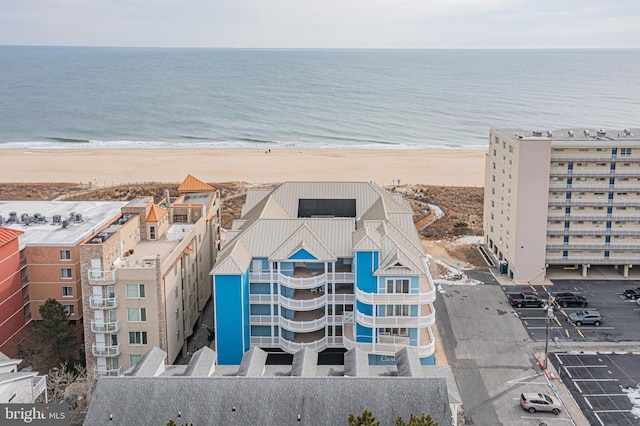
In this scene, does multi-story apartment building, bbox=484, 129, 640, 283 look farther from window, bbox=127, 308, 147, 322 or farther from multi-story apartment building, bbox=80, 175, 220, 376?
window, bbox=127, 308, 147, 322

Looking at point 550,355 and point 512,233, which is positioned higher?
point 512,233

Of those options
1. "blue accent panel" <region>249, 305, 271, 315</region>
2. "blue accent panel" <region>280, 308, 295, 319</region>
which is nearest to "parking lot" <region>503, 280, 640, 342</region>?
"blue accent panel" <region>280, 308, 295, 319</region>

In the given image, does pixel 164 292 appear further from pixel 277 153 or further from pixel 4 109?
pixel 4 109

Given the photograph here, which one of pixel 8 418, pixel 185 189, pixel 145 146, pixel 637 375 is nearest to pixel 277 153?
pixel 145 146

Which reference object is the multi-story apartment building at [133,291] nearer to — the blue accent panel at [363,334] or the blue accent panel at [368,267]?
the blue accent panel at [363,334]

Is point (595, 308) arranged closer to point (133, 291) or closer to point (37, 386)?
point (133, 291)

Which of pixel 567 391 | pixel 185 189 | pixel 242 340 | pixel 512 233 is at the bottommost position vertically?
pixel 567 391

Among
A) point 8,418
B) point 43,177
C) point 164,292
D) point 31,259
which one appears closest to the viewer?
point 8,418
